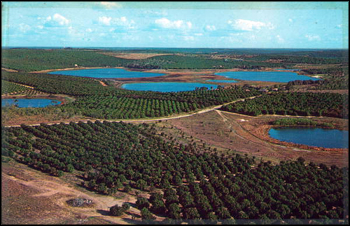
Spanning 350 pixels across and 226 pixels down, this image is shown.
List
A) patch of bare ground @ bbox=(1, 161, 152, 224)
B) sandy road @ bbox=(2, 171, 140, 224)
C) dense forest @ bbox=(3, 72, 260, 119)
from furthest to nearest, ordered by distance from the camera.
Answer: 1. dense forest @ bbox=(3, 72, 260, 119)
2. sandy road @ bbox=(2, 171, 140, 224)
3. patch of bare ground @ bbox=(1, 161, 152, 224)

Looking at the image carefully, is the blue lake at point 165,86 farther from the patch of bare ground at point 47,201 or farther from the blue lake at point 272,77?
the patch of bare ground at point 47,201

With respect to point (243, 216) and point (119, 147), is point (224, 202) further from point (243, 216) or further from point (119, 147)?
point (119, 147)

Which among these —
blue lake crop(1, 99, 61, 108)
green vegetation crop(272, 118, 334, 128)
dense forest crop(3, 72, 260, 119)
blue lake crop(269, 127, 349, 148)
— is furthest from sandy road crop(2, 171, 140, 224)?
blue lake crop(1, 99, 61, 108)

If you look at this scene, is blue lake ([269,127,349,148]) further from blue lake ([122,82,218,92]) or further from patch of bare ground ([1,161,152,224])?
blue lake ([122,82,218,92])

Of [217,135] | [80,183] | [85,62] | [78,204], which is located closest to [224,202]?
[78,204]

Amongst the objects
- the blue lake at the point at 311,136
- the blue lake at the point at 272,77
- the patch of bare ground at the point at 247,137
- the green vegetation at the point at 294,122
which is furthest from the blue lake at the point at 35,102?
the blue lake at the point at 272,77

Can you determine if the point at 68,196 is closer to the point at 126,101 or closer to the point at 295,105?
the point at 126,101

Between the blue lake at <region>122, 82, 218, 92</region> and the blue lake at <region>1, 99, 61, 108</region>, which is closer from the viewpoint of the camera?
the blue lake at <region>1, 99, 61, 108</region>
